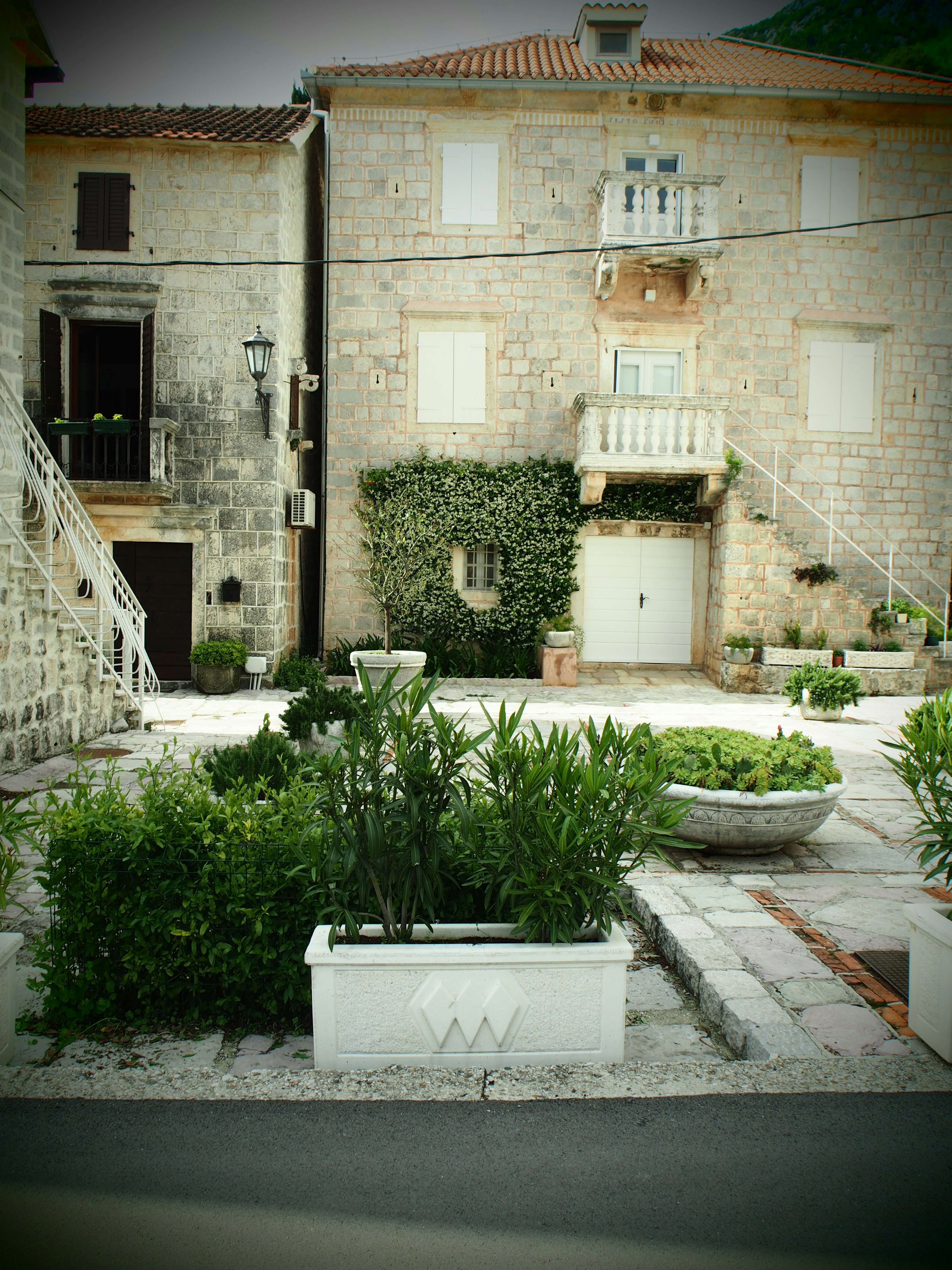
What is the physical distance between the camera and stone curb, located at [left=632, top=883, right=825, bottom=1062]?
3.12 m

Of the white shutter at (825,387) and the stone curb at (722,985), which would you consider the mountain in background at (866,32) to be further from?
the stone curb at (722,985)

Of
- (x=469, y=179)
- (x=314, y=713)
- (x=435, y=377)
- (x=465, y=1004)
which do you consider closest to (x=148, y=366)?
(x=435, y=377)

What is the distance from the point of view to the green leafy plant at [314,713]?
648 cm

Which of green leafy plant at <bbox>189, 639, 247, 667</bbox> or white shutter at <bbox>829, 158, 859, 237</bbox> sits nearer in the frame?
green leafy plant at <bbox>189, 639, 247, 667</bbox>

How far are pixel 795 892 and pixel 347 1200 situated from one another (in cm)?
337

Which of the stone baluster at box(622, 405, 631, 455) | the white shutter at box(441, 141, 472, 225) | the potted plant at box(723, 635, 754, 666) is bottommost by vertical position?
the potted plant at box(723, 635, 754, 666)

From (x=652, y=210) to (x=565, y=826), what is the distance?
43.7 feet

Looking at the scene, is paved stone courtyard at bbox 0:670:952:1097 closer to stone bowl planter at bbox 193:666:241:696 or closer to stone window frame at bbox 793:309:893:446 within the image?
stone bowl planter at bbox 193:666:241:696

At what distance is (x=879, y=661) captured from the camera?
41.4 ft

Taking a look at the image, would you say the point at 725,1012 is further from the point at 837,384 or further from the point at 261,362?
the point at 837,384

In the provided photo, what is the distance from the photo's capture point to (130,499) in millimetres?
12156

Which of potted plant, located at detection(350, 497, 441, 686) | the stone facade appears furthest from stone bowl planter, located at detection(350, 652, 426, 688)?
the stone facade

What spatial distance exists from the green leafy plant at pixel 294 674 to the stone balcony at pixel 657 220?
8021mm

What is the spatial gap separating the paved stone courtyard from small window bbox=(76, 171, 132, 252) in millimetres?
9054
